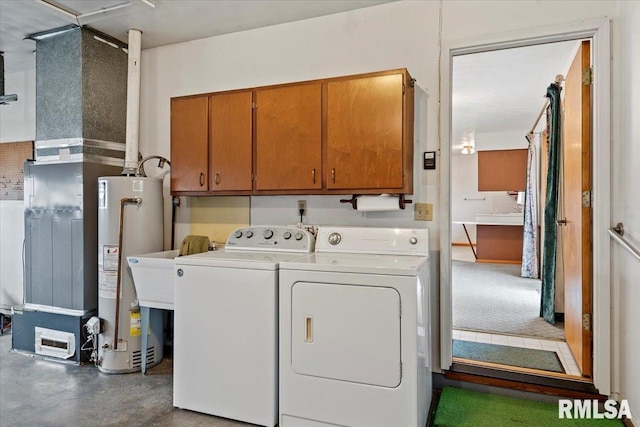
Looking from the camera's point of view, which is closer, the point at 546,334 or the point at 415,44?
the point at 415,44

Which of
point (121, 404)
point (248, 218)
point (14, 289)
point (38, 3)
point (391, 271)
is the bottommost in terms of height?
point (121, 404)

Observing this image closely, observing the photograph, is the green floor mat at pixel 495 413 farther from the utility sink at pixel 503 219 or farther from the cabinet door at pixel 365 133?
the utility sink at pixel 503 219

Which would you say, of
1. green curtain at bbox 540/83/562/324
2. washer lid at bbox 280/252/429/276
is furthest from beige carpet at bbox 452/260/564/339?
washer lid at bbox 280/252/429/276

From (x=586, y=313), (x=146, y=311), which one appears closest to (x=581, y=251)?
(x=586, y=313)

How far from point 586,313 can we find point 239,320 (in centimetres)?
214

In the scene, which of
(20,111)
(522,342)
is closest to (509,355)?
(522,342)

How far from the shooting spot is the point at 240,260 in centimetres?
230

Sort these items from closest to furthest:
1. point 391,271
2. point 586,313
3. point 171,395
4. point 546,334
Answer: point 391,271 → point 586,313 → point 171,395 → point 546,334

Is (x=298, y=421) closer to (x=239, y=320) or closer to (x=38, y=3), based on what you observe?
(x=239, y=320)

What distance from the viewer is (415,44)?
108 inches

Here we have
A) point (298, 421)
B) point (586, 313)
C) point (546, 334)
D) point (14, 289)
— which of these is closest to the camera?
point (298, 421)

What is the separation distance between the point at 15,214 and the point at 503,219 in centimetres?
742

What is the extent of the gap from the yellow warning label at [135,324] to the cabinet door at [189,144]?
999 millimetres

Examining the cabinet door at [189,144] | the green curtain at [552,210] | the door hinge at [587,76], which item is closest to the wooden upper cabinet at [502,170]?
the green curtain at [552,210]
